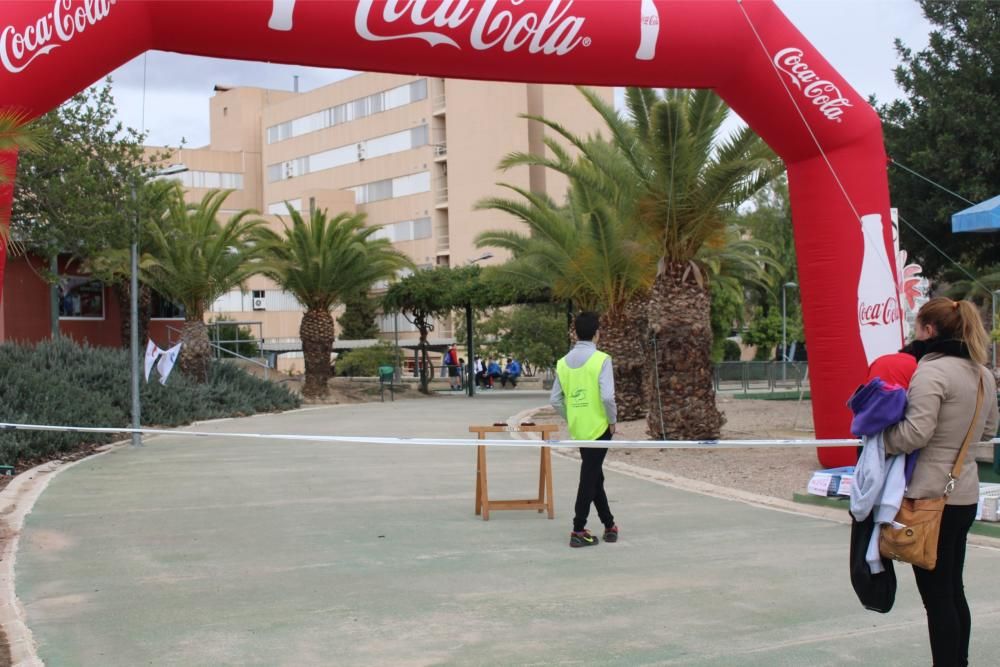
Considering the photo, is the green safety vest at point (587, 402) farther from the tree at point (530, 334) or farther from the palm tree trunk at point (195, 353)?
the tree at point (530, 334)

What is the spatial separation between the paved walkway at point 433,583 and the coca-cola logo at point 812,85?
4113mm

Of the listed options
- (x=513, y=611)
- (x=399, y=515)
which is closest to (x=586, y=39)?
(x=399, y=515)

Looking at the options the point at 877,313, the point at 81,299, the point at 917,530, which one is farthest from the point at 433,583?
the point at 81,299

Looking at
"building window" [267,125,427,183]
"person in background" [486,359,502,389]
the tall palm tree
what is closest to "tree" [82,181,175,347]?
the tall palm tree

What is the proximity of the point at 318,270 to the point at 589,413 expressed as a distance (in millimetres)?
23258

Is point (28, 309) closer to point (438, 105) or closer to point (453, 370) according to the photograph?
point (453, 370)

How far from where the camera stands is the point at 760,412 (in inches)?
861

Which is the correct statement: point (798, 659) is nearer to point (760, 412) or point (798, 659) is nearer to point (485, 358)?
point (760, 412)

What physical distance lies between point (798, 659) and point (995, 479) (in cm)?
684

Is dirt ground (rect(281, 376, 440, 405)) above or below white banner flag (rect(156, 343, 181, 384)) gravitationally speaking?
below

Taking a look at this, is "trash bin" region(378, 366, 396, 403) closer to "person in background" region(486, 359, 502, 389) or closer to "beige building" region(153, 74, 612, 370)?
"person in background" region(486, 359, 502, 389)

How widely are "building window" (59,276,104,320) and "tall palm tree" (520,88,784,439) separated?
1742 cm

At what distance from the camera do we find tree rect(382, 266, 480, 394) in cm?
3284

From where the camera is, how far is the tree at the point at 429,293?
108ft
